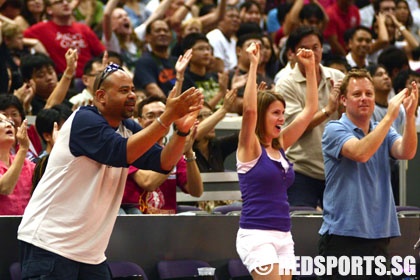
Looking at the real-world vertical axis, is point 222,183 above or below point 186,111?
below

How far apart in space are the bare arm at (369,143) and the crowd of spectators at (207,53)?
1.33 meters

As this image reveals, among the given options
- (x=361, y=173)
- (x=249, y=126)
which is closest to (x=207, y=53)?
(x=361, y=173)

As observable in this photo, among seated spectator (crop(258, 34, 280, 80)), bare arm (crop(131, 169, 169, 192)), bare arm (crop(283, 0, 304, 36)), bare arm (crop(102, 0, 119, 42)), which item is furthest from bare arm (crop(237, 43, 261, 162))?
bare arm (crop(283, 0, 304, 36))

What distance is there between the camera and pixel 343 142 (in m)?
7.13

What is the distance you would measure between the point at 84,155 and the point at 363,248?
2.16 metres

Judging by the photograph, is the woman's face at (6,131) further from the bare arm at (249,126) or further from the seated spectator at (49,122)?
the bare arm at (249,126)

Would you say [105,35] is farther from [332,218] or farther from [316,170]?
[332,218]

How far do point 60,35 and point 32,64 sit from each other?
1694 millimetres

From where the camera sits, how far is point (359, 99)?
729cm

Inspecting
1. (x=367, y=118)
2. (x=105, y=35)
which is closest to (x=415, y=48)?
(x=105, y=35)

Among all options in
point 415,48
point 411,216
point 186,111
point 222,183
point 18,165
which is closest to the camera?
point 186,111

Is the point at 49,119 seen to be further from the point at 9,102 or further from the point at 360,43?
the point at 360,43

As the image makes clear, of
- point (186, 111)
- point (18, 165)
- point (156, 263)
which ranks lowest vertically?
point (156, 263)

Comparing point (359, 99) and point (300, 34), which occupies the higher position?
point (300, 34)
